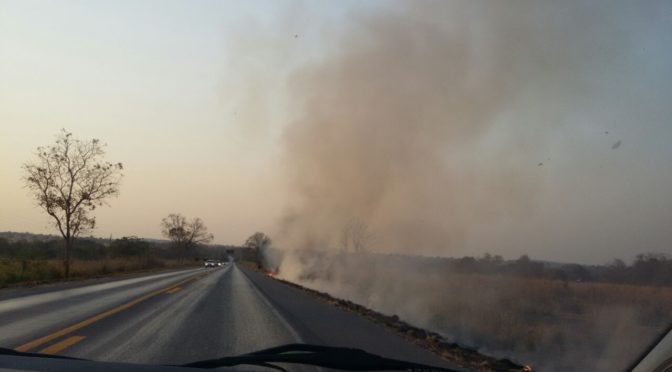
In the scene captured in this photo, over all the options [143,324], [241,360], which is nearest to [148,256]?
[143,324]

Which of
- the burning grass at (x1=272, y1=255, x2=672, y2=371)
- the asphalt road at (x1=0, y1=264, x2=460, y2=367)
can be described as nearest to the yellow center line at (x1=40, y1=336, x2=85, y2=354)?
the asphalt road at (x1=0, y1=264, x2=460, y2=367)

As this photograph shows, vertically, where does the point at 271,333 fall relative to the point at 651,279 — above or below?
below

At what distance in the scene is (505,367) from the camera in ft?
28.3

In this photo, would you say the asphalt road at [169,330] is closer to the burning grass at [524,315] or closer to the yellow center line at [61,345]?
the yellow center line at [61,345]

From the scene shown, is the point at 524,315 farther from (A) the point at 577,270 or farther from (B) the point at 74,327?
(B) the point at 74,327

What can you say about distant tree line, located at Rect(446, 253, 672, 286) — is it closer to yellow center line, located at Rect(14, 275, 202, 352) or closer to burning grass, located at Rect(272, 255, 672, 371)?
burning grass, located at Rect(272, 255, 672, 371)

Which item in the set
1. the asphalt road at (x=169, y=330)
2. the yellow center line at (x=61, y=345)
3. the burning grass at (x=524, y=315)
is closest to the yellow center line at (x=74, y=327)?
the asphalt road at (x=169, y=330)

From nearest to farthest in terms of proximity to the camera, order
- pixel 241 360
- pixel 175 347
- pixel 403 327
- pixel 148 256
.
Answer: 1. pixel 241 360
2. pixel 175 347
3. pixel 403 327
4. pixel 148 256

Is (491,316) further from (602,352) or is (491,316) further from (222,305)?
(222,305)

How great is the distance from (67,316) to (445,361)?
6.95 metres

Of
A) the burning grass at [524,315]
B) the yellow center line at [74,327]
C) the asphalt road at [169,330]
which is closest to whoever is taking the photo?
the asphalt road at [169,330]

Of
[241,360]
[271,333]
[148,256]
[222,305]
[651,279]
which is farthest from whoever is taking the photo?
[148,256]

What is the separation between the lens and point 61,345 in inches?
293

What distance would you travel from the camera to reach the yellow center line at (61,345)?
22.8 ft
